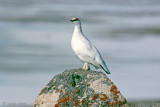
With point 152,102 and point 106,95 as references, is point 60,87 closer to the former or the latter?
point 106,95

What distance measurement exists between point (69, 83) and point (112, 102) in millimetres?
1333

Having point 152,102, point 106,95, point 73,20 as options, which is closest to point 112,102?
point 106,95

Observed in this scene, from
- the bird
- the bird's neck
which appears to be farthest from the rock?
the bird's neck

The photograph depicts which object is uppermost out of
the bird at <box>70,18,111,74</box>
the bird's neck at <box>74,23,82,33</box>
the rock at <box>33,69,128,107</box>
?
the bird's neck at <box>74,23,82,33</box>

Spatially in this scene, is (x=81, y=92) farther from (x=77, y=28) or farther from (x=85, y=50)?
(x=77, y=28)

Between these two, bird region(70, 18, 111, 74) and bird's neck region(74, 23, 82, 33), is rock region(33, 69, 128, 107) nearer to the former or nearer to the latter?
bird region(70, 18, 111, 74)

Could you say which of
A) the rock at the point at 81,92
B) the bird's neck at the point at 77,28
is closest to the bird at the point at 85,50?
the bird's neck at the point at 77,28

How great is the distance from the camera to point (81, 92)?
9766mm

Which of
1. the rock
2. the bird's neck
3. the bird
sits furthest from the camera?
the bird's neck

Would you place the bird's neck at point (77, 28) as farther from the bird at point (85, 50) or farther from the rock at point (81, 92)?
the rock at point (81, 92)

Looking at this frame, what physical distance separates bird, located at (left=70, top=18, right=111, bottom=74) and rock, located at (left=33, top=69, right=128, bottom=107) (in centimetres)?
86

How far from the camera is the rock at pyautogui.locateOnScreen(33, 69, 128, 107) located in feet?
31.6

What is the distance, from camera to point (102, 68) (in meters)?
11.2

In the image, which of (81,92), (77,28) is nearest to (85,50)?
(77,28)
